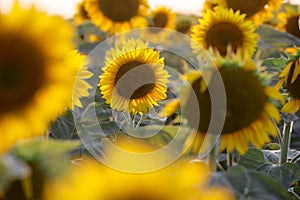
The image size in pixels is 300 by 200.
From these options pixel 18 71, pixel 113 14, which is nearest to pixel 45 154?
pixel 18 71

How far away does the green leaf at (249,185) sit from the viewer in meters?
0.67

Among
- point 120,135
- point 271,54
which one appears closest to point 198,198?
point 120,135

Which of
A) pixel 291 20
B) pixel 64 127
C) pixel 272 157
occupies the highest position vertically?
pixel 291 20

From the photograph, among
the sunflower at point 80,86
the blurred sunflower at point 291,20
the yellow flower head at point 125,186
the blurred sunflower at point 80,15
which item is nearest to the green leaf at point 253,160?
the sunflower at point 80,86

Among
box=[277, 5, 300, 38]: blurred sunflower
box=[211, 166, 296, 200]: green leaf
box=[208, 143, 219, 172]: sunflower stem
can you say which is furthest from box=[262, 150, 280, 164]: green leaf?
box=[277, 5, 300, 38]: blurred sunflower

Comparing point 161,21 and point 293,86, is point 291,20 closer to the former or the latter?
point 161,21

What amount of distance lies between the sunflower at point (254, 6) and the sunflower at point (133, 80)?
0.83m

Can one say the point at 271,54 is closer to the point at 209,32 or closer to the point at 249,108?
the point at 209,32

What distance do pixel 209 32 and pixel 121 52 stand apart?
504mm

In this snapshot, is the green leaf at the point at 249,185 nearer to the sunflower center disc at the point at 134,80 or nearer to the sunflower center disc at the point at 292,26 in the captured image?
the sunflower center disc at the point at 134,80

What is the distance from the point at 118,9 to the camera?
2693 mm

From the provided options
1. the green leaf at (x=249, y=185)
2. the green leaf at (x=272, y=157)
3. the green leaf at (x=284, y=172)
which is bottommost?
the green leaf at (x=272, y=157)

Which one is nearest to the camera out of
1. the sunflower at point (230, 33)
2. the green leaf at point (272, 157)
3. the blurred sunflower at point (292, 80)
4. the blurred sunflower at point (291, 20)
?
the blurred sunflower at point (292, 80)

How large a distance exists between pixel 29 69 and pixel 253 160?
66 cm
